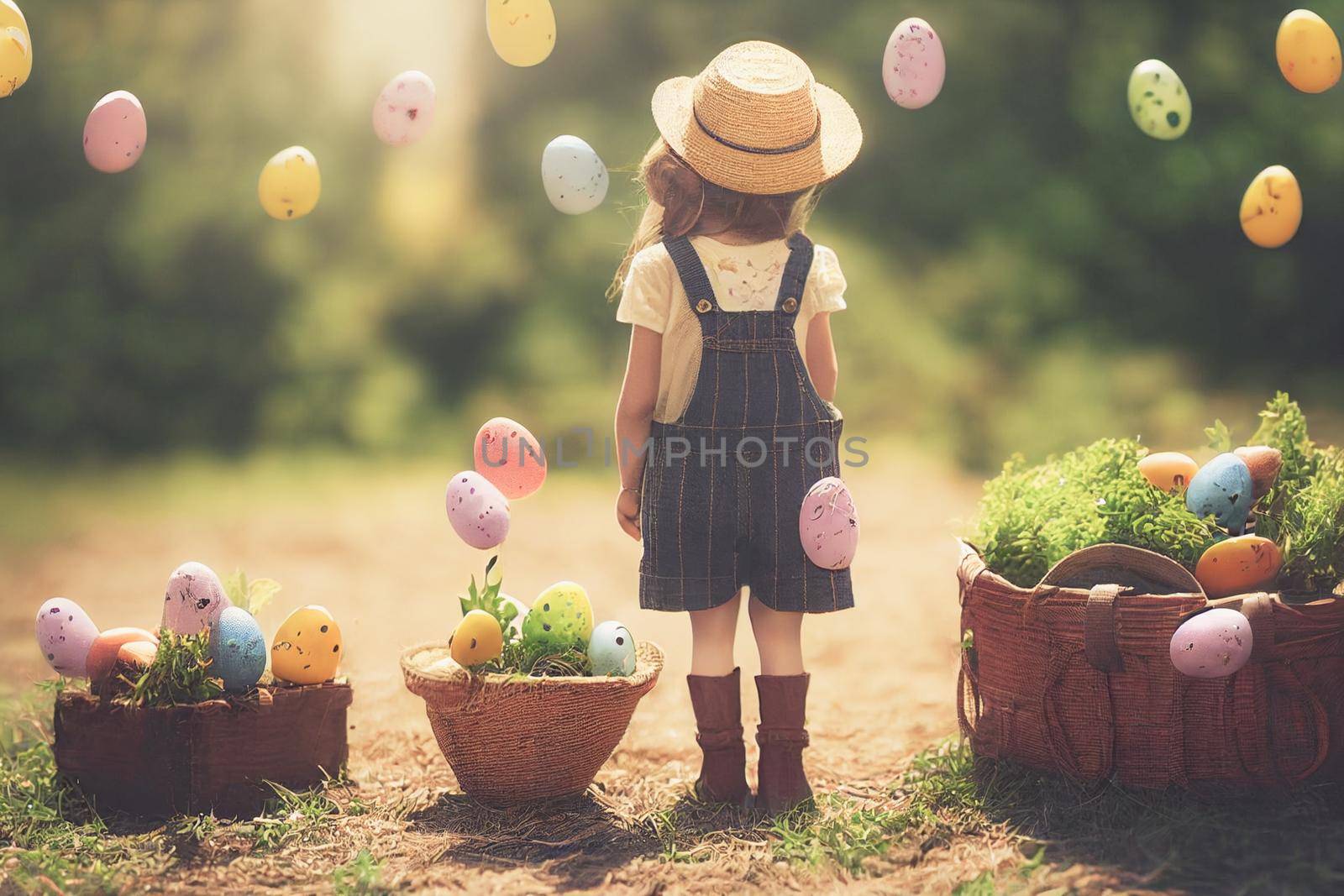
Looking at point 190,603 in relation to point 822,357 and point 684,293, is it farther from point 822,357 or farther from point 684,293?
point 822,357

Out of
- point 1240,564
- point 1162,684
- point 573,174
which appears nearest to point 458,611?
point 573,174

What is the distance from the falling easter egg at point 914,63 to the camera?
3.29 m

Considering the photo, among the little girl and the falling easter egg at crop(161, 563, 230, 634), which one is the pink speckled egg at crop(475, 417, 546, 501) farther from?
the falling easter egg at crop(161, 563, 230, 634)

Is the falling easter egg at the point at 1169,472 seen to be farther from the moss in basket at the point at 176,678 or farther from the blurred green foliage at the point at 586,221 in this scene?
the blurred green foliage at the point at 586,221

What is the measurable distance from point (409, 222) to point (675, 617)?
3.81 m

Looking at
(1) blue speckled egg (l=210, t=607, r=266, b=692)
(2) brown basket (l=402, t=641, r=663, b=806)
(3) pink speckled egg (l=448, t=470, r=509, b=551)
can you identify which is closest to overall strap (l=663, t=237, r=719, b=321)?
(3) pink speckled egg (l=448, t=470, r=509, b=551)

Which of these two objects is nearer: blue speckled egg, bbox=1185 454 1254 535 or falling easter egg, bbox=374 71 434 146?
blue speckled egg, bbox=1185 454 1254 535

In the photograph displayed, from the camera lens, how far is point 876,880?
2721 millimetres

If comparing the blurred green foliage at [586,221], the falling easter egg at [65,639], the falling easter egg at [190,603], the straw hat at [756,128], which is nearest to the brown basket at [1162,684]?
the straw hat at [756,128]

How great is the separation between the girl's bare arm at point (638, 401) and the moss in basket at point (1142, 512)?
33.0 inches

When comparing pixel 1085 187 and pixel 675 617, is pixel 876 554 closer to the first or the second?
Result: pixel 675 617

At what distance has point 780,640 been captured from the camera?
10.1ft

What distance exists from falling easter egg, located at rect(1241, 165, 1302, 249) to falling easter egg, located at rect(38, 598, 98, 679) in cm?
293

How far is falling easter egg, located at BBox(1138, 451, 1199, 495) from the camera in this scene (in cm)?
320
